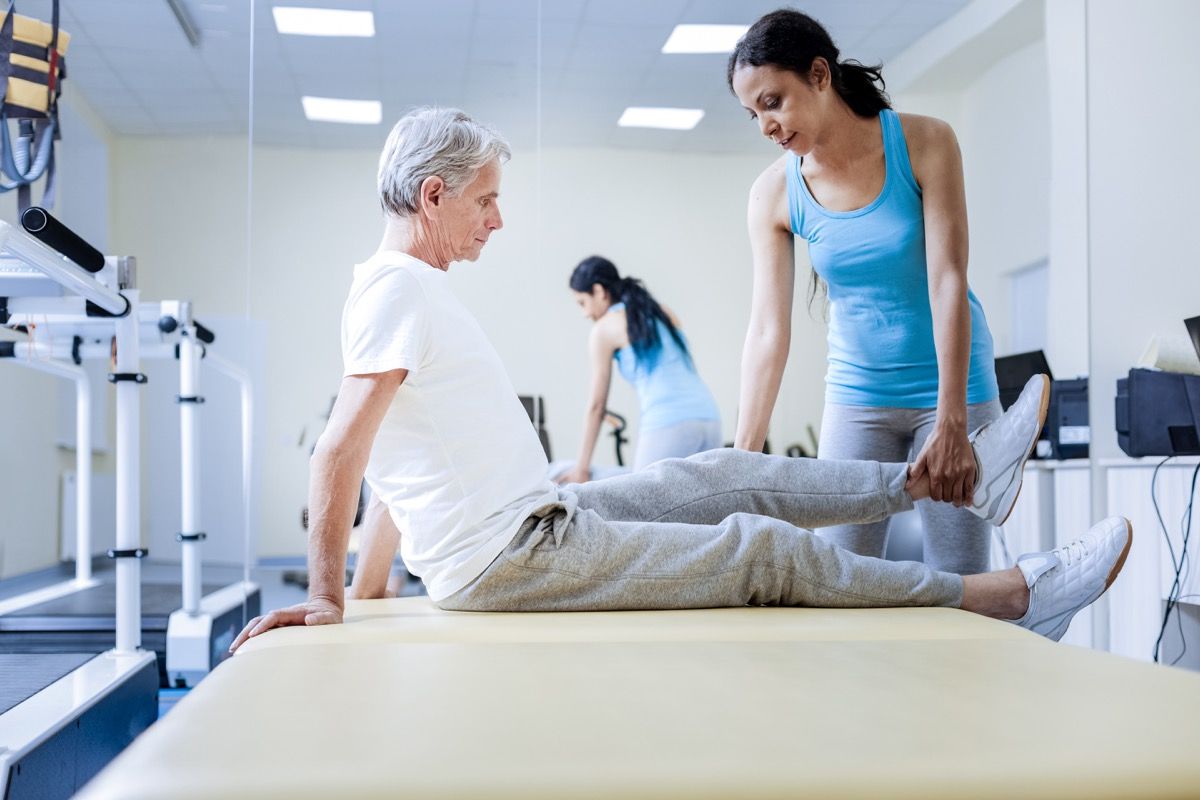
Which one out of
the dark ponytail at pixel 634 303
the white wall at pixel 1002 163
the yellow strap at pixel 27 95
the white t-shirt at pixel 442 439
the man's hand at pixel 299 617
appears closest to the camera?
the man's hand at pixel 299 617

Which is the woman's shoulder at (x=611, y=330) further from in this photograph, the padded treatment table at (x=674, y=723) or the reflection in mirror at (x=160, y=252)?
the padded treatment table at (x=674, y=723)

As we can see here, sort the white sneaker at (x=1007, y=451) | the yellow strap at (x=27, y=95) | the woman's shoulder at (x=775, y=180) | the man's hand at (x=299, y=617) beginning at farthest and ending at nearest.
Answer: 1. the yellow strap at (x=27, y=95)
2. the woman's shoulder at (x=775, y=180)
3. the white sneaker at (x=1007, y=451)
4. the man's hand at (x=299, y=617)

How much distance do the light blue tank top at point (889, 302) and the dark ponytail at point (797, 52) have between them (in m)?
0.07

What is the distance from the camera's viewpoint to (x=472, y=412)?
1.39 m

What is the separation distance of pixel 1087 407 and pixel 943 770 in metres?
2.57

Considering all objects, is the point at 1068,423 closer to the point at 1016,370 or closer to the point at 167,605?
the point at 1016,370

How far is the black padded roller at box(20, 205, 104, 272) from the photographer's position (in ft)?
5.73

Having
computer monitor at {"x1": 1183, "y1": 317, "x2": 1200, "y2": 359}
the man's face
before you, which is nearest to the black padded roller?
the man's face

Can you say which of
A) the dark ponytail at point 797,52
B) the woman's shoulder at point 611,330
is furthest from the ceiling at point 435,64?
the dark ponytail at point 797,52

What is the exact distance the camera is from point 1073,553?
57.9 inches

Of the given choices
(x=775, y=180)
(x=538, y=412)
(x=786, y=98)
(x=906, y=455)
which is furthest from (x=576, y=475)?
(x=786, y=98)

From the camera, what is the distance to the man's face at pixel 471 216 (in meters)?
1.53

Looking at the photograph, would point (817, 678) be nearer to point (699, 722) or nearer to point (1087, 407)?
point (699, 722)

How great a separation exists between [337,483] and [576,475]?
164cm
